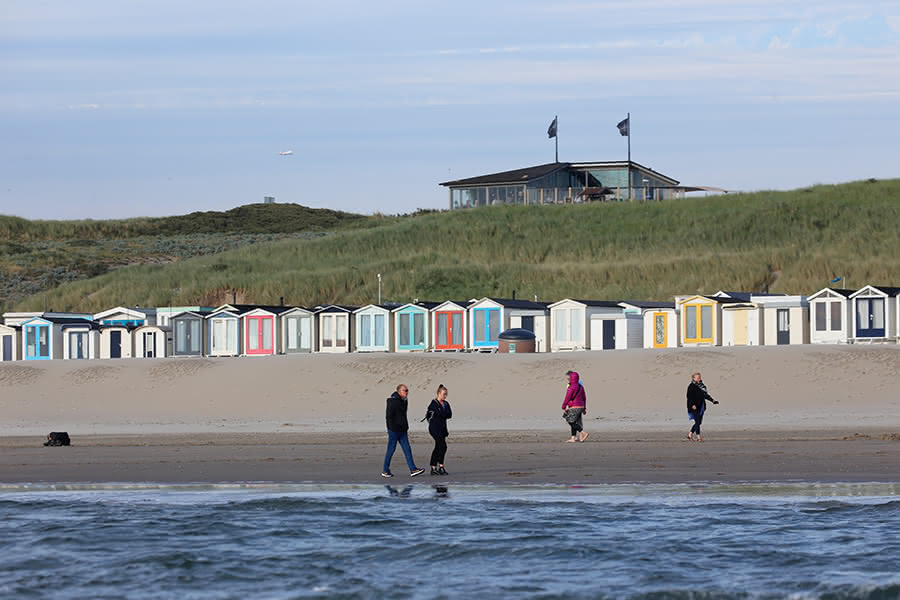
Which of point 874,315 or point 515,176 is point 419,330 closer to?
point 874,315

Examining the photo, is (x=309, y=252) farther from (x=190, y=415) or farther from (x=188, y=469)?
(x=188, y=469)

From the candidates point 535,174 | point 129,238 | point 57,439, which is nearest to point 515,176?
point 535,174

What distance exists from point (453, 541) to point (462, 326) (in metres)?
29.5

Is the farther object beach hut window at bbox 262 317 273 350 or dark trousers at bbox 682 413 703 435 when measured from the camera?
beach hut window at bbox 262 317 273 350

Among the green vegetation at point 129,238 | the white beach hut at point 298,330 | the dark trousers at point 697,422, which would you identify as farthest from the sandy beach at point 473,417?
the green vegetation at point 129,238

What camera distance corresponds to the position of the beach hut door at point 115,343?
48750 mm

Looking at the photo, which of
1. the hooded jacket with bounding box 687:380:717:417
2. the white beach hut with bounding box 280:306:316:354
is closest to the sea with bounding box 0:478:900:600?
the hooded jacket with bounding box 687:380:717:417

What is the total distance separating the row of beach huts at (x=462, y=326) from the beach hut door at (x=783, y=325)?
0.11 ft

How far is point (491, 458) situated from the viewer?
22.9 meters

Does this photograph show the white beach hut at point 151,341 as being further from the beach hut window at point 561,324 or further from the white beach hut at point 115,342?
the beach hut window at point 561,324

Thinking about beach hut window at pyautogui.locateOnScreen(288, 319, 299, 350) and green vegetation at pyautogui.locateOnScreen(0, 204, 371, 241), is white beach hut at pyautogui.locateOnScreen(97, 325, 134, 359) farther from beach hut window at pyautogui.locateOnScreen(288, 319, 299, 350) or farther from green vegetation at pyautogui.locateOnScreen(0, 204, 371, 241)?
green vegetation at pyautogui.locateOnScreen(0, 204, 371, 241)

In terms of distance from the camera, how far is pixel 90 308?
66.4 metres

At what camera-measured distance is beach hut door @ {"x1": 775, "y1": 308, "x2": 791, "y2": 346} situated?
41781mm

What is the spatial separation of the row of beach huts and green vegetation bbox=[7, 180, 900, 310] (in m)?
15.1
